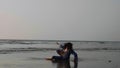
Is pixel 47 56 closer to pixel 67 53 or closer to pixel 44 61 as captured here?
pixel 44 61

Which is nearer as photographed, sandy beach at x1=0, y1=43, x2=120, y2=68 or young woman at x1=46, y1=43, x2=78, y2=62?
sandy beach at x1=0, y1=43, x2=120, y2=68

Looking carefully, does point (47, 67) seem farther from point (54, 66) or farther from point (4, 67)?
point (4, 67)

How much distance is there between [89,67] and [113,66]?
1453 millimetres

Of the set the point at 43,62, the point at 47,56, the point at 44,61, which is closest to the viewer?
the point at 43,62

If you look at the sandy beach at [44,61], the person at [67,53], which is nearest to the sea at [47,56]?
the sandy beach at [44,61]

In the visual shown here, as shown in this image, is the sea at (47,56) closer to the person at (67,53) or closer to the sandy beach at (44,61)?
the sandy beach at (44,61)


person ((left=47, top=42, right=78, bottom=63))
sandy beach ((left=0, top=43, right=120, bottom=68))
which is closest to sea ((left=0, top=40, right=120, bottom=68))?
sandy beach ((left=0, top=43, right=120, bottom=68))

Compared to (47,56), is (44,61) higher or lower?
higher

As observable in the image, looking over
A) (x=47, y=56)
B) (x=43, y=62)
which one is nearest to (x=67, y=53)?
(x=43, y=62)

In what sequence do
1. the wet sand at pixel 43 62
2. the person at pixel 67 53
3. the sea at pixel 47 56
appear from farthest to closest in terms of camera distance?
the person at pixel 67 53, the sea at pixel 47 56, the wet sand at pixel 43 62

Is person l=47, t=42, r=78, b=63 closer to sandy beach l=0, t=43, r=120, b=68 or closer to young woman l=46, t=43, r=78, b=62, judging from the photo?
young woman l=46, t=43, r=78, b=62

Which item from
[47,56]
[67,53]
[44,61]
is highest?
[67,53]

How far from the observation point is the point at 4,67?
58.0 feet

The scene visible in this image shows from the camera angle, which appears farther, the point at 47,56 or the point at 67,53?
the point at 47,56
